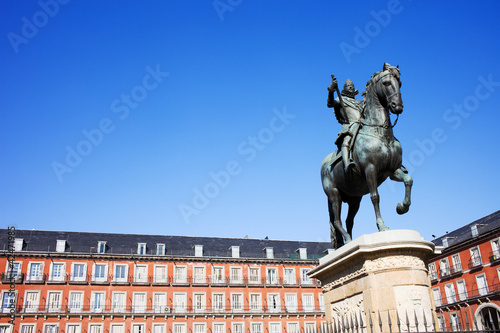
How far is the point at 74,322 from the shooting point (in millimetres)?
42750

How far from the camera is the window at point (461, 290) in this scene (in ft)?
135

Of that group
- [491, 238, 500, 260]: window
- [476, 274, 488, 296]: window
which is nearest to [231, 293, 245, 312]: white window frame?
[476, 274, 488, 296]: window

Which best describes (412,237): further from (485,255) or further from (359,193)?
(485,255)

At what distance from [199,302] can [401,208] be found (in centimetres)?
4266

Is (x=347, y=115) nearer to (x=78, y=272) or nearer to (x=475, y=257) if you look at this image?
(x=475, y=257)

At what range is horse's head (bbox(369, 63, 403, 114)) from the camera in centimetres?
712

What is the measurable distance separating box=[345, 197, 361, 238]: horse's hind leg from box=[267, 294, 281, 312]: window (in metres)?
42.3

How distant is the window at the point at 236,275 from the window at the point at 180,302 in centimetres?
555

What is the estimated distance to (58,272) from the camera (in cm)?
4434

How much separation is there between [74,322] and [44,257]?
6979 millimetres

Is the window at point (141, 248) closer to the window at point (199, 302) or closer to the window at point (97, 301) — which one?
the window at point (97, 301)

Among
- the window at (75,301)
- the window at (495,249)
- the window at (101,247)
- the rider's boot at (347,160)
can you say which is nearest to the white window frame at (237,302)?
the window at (101,247)

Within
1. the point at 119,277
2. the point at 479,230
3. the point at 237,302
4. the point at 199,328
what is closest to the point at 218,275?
the point at 237,302

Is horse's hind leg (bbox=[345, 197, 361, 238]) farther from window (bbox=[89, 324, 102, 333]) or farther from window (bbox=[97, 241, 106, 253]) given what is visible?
window (bbox=[97, 241, 106, 253])
